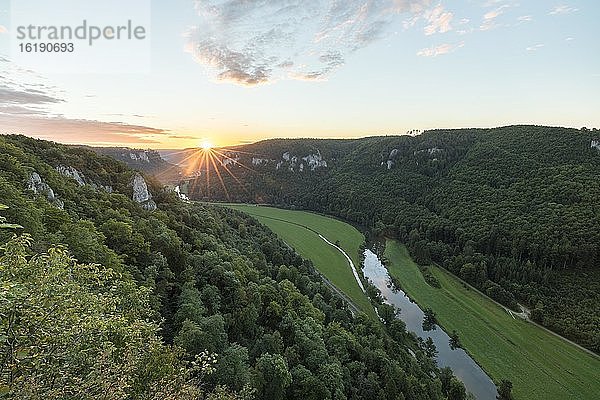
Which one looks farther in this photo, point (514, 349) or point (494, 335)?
point (494, 335)

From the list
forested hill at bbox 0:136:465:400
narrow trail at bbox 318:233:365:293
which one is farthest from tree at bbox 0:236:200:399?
narrow trail at bbox 318:233:365:293

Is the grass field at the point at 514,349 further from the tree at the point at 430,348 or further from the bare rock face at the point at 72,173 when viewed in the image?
the bare rock face at the point at 72,173

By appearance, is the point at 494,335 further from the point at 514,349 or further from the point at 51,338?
the point at 51,338

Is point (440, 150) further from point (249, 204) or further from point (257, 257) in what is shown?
point (257, 257)

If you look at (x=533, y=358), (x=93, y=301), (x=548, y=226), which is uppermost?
(x=93, y=301)

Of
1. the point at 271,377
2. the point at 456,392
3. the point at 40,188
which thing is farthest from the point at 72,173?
the point at 456,392

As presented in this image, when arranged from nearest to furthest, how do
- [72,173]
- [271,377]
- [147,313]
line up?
[147,313] → [271,377] → [72,173]

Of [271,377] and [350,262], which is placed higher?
[271,377]

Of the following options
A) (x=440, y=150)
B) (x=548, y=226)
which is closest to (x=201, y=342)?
(x=548, y=226)
